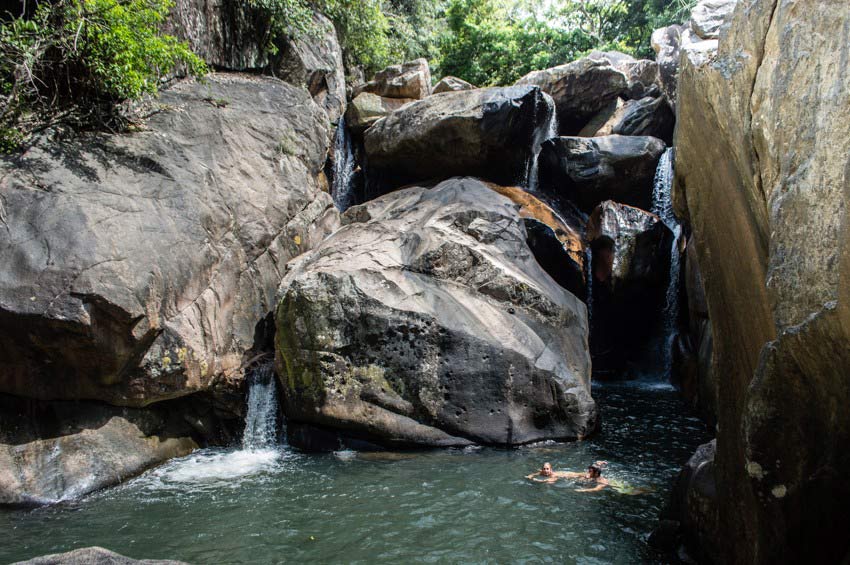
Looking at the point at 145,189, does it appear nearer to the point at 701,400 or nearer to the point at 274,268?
the point at 274,268

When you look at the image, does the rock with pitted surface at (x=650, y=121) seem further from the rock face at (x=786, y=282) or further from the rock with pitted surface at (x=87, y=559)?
the rock with pitted surface at (x=87, y=559)

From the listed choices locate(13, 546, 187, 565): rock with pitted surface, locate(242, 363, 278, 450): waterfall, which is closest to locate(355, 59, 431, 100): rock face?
locate(242, 363, 278, 450): waterfall

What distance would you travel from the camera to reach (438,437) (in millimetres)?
8695

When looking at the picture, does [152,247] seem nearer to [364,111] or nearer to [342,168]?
[342,168]

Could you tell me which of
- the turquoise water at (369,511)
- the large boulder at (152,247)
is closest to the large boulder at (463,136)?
the large boulder at (152,247)

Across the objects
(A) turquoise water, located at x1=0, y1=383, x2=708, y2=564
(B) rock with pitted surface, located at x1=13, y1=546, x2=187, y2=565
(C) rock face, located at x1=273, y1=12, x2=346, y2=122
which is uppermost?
(C) rock face, located at x1=273, y1=12, x2=346, y2=122

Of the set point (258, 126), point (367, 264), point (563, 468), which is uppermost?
point (258, 126)

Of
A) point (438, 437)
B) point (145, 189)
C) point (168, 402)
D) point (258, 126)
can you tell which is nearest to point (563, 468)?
point (438, 437)

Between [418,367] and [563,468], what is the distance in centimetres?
250

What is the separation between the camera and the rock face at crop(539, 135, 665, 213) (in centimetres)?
1434

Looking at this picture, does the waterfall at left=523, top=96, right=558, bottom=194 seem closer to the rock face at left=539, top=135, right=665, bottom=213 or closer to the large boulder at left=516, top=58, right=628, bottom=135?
the rock face at left=539, top=135, right=665, bottom=213

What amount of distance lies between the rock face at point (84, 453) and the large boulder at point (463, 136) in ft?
27.9

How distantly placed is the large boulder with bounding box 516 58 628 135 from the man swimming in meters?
13.5

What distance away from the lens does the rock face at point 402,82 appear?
1773 centimetres
